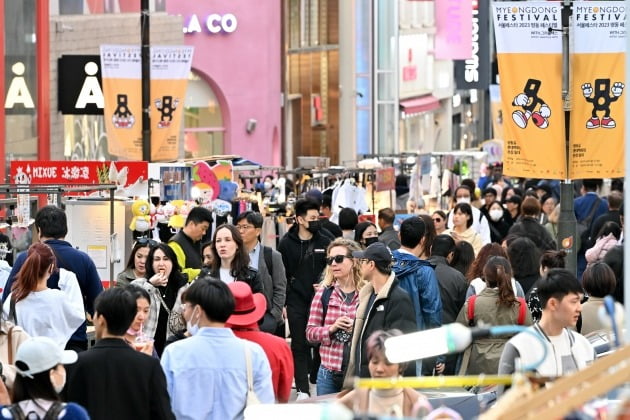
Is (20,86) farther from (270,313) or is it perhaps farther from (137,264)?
(137,264)

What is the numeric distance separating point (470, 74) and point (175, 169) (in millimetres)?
36787

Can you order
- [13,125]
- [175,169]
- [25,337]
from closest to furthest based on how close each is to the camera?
[25,337] → [175,169] → [13,125]

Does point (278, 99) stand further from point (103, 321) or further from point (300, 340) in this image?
point (103, 321)

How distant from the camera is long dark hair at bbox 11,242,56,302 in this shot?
30.8 feet

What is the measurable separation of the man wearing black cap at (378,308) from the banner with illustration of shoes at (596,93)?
4.69 meters

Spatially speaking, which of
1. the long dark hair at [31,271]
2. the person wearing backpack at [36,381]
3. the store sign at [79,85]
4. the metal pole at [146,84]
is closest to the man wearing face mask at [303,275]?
the long dark hair at [31,271]

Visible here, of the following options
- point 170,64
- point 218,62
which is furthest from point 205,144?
point 170,64

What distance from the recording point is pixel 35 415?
622cm

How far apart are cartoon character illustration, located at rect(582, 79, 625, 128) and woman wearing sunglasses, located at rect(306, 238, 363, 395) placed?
370cm

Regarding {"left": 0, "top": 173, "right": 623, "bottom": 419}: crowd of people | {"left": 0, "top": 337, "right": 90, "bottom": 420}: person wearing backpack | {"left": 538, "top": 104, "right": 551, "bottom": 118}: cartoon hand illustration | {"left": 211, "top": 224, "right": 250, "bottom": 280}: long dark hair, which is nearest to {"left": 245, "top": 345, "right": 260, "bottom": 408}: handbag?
{"left": 0, "top": 173, "right": 623, "bottom": 419}: crowd of people

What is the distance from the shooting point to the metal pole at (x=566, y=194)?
14078mm

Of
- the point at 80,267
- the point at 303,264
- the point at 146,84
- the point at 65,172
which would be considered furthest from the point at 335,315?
the point at 146,84

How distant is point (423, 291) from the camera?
10.9 metres

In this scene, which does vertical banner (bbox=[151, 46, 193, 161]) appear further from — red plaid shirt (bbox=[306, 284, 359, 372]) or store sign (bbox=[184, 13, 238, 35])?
store sign (bbox=[184, 13, 238, 35])
